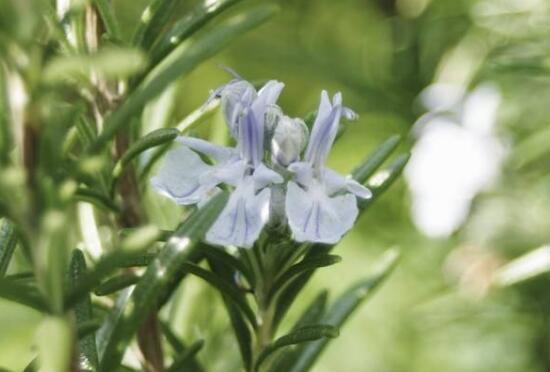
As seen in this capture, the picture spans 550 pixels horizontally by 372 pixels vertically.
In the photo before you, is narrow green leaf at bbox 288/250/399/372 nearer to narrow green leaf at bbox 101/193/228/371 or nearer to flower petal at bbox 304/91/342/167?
flower petal at bbox 304/91/342/167

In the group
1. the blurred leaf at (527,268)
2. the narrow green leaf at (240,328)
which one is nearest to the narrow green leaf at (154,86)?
the narrow green leaf at (240,328)

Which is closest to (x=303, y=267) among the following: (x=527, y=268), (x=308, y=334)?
(x=308, y=334)

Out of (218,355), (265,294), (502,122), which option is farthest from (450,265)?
(265,294)

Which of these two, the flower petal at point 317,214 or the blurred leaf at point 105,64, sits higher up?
the blurred leaf at point 105,64

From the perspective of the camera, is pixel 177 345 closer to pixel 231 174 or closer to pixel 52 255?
pixel 231 174

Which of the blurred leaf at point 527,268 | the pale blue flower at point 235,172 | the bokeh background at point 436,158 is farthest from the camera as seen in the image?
the bokeh background at point 436,158

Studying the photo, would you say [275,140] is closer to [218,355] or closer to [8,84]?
[8,84]

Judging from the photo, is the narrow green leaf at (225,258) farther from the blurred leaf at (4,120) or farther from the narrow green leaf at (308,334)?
the blurred leaf at (4,120)
